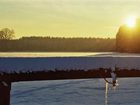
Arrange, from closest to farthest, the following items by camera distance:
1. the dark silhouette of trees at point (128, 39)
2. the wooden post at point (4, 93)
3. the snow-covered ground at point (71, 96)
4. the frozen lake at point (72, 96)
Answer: the wooden post at point (4, 93), the frozen lake at point (72, 96), the snow-covered ground at point (71, 96), the dark silhouette of trees at point (128, 39)

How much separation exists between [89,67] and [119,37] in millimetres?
61645

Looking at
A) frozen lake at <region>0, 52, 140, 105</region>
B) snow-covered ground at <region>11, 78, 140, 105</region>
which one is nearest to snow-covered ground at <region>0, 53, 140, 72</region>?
frozen lake at <region>0, 52, 140, 105</region>

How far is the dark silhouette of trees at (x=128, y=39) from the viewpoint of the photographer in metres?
62.4

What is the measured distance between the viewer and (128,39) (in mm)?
66750

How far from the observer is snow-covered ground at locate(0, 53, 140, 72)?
5.18 metres

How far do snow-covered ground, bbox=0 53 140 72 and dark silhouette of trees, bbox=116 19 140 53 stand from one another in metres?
56.4

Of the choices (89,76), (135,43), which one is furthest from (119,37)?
(89,76)

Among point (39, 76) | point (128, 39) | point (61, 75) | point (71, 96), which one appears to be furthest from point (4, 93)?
point (128, 39)

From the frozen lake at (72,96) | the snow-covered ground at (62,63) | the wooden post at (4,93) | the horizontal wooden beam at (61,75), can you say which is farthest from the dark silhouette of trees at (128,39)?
the wooden post at (4,93)

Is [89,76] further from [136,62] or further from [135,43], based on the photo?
[135,43]

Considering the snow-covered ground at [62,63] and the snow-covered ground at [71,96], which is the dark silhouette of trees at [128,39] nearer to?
the snow-covered ground at [71,96]

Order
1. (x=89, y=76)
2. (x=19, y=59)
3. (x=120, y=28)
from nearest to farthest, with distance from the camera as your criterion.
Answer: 1. (x=19, y=59)
2. (x=89, y=76)
3. (x=120, y=28)

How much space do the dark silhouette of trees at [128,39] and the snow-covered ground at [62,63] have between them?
56.4 meters

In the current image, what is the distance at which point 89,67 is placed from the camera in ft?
17.6
